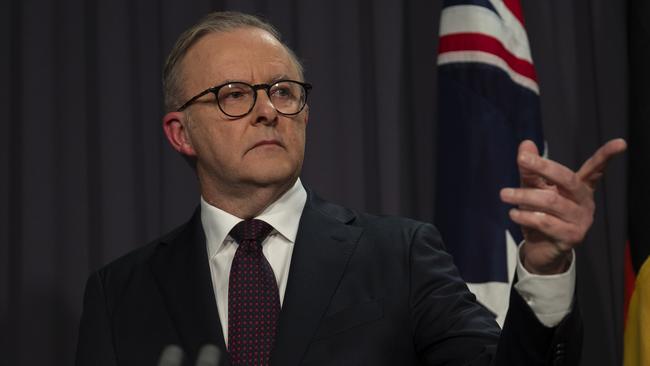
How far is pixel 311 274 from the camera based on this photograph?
1550 mm

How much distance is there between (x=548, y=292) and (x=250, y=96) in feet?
2.56

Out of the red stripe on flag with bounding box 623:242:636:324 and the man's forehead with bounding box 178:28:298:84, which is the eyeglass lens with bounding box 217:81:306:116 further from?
the red stripe on flag with bounding box 623:242:636:324

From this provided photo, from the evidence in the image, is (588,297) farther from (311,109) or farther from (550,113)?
(311,109)

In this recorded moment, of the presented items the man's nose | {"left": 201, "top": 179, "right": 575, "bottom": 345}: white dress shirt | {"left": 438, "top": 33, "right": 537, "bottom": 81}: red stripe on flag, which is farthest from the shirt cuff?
{"left": 438, "top": 33, "right": 537, "bottom": 81}: red stripe on flag

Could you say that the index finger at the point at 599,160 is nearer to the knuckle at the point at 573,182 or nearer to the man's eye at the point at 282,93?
the knuckle at the point at 573,182

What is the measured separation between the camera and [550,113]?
8.48 feet

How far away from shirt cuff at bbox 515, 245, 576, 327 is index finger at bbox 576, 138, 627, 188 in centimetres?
13

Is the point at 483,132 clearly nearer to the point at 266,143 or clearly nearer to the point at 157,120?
the point at 266,143

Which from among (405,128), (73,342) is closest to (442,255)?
(405,128)

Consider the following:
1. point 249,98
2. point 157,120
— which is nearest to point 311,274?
point 249,98

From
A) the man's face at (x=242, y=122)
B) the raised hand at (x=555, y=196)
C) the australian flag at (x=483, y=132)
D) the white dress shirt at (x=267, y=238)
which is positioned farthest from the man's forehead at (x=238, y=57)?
the raised hand at (x=555, y=196)

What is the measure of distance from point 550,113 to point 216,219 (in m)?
1.30

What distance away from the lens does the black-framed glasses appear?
1.66 m

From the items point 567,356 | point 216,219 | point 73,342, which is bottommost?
point 73,342
